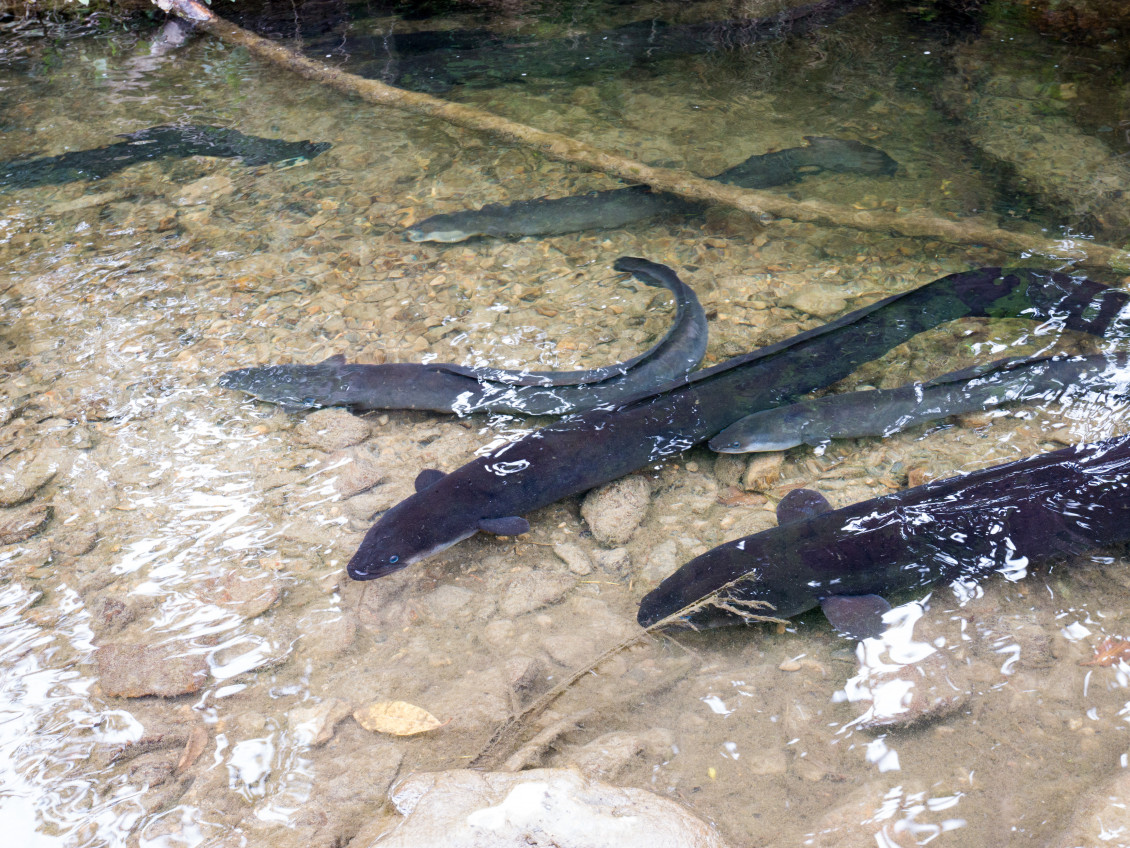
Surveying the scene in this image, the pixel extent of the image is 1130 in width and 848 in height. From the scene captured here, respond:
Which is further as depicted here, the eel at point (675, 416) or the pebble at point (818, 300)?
the pebble at point (818, 300)

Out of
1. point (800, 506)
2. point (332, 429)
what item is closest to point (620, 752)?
point (800, 506)

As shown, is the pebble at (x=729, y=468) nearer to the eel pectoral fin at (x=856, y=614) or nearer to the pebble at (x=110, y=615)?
the eel pectoral fin at (x=856, y=614)

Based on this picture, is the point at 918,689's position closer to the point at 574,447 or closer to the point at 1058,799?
the point at 1058,799

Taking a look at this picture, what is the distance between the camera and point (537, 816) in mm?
1826

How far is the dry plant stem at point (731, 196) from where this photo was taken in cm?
464

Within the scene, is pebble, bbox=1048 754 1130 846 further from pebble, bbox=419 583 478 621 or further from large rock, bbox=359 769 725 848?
pebble, bbox=419 583 478 621

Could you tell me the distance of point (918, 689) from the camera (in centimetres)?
238

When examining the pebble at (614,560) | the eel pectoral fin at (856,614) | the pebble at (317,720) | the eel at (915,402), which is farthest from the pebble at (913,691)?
the pebble at (317,720)

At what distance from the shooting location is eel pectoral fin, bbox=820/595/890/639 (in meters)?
2.59

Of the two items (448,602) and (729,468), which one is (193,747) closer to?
(448,602)

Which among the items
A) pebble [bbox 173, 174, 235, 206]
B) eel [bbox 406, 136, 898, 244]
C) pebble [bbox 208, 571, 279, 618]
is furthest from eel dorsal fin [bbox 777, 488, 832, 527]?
pebble [bbox 173, 174, 235, 206]

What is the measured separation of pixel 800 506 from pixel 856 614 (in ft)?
1.97

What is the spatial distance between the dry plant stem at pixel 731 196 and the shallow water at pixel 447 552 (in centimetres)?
17

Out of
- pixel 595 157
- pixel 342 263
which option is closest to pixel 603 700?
pixel 342 263
